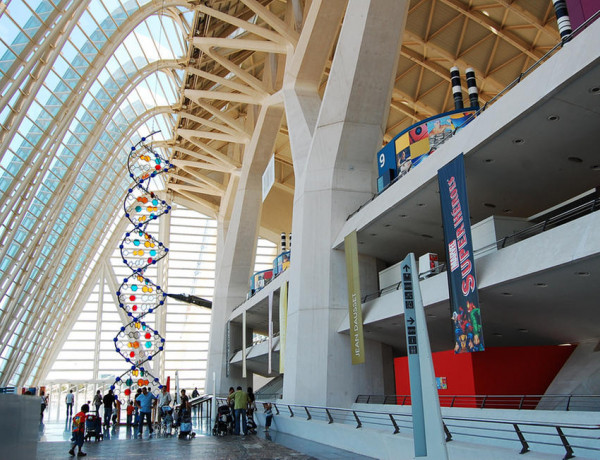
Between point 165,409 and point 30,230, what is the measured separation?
1664 centimetres

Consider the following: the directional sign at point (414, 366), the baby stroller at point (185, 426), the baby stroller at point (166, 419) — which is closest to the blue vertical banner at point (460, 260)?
the directional sign at point (414, 366)

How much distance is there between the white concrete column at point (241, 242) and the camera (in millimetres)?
31766

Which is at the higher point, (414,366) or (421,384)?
(414,366)

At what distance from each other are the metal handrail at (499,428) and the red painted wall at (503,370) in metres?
1.72

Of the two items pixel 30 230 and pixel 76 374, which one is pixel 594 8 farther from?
pixel 76 374

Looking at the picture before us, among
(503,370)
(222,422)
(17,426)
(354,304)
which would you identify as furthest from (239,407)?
(17,426)

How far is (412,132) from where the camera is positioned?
17203mm

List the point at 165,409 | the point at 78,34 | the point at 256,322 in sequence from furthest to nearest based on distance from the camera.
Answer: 1. the point at 256,322
2. the point at 78,34
3. the point at 165,409

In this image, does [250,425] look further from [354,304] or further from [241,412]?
[354,304]

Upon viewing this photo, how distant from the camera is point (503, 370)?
13.7 m

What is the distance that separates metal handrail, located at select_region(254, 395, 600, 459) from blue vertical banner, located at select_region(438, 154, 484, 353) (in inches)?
63.6

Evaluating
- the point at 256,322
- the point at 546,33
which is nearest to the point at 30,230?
the point at 256,322

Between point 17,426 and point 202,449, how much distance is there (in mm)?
6731

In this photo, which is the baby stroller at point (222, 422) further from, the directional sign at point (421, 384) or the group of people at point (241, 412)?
the directional sign at point (421, 384)
